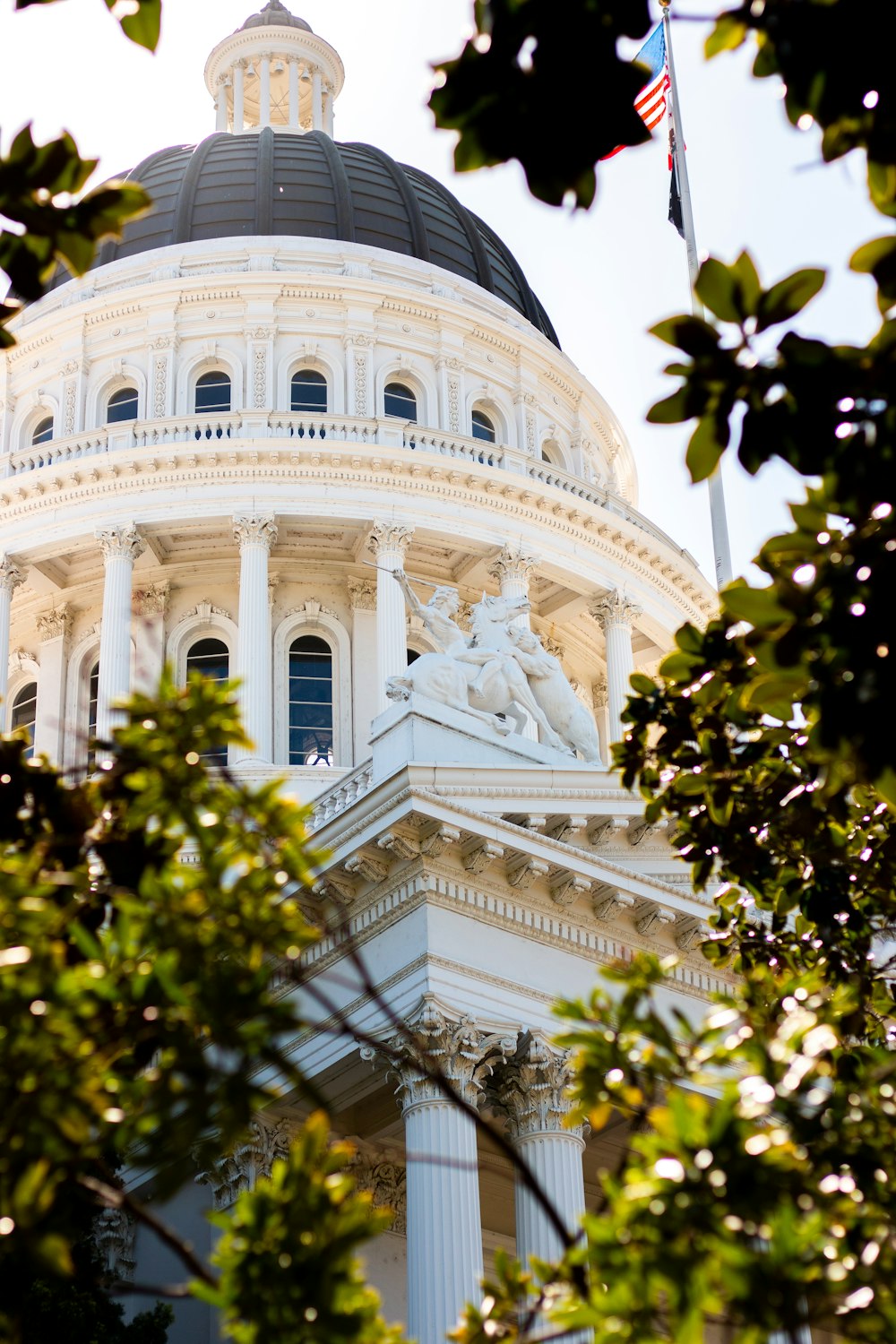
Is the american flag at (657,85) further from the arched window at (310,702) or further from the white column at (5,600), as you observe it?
the white column at (5,600)

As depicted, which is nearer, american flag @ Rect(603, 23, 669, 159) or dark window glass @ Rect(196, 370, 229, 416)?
american flag @ Rect(603, 23, 669, 159)

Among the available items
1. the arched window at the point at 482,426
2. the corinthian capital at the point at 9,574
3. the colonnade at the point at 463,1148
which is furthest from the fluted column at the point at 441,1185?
the arched window at the point at 482,426

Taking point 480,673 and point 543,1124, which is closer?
point 543,1124

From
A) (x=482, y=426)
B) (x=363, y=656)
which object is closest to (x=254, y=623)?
(x=363, y=656)

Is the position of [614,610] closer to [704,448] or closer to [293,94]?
[293,94]

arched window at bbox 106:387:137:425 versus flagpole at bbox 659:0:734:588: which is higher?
arched window at bbox 106:387:137:425

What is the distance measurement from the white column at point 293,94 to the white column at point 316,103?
555 millimetres

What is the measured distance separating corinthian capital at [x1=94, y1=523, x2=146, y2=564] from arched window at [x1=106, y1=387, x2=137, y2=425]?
5.26 m

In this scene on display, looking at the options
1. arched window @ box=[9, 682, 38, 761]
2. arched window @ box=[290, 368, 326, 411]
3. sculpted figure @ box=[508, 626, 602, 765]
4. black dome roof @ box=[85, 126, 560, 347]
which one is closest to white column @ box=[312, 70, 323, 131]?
black dome roof @ box=[85, 126, 560, 347]

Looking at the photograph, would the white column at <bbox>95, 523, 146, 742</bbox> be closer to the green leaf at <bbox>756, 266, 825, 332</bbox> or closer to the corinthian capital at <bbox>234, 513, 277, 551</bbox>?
the corinthian capital at <bbox>234, 513, 277, 551</bbox>

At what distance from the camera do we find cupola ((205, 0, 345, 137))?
65500mm

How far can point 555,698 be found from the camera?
88.2 ft

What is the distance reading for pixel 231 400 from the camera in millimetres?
50344

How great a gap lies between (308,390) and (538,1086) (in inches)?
1259
